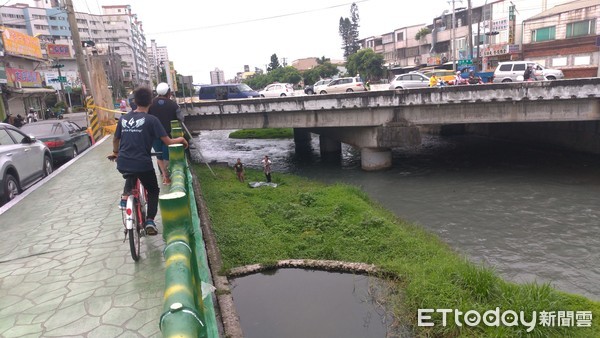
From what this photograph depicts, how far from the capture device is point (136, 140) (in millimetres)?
4676

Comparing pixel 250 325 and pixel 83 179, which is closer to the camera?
pixel 250 325

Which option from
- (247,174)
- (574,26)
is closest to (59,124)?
(247,174)

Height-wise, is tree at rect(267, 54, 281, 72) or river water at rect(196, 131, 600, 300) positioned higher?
tree at rect(267, 54, 281, 72)

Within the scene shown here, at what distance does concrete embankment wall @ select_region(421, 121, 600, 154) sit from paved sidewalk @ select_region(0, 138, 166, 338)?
20426mm

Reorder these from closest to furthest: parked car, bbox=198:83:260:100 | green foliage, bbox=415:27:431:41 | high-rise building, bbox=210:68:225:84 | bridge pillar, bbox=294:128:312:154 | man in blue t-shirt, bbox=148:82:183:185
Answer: man in blue t-shirt, bbox=148:82:183:185, bridge pillar, bbox=294:128:312:154, parked car, bbox=198:83:260:100, green foliage, bbox=415:27:431:41, high-rise building, bbox=210:68:225:84

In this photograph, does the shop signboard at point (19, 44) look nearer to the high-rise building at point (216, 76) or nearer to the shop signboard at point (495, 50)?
the shop signboard at point (495, 50)

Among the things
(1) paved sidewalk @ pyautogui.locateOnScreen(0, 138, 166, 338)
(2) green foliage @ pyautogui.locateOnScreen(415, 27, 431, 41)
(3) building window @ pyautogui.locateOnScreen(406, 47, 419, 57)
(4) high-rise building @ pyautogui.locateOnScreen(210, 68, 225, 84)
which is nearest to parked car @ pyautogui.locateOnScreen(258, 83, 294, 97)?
(1) paved sidewalk @ pyautogui.locateOnScreen(0, 138, 166, 338)

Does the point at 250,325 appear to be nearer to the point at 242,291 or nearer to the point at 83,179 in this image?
the point at 242,291

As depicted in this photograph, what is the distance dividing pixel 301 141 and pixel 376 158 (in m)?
8.69

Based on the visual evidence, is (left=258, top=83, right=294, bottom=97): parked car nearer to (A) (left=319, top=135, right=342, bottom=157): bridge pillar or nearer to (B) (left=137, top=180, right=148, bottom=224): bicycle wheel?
(A) (left=319, top=135, right=342, bottom=157): bridge pillar

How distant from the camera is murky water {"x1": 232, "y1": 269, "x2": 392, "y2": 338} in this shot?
627 cm

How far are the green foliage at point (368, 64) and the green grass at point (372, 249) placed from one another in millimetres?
41739

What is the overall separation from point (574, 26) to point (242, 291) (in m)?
36.4

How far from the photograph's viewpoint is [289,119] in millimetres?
20516
